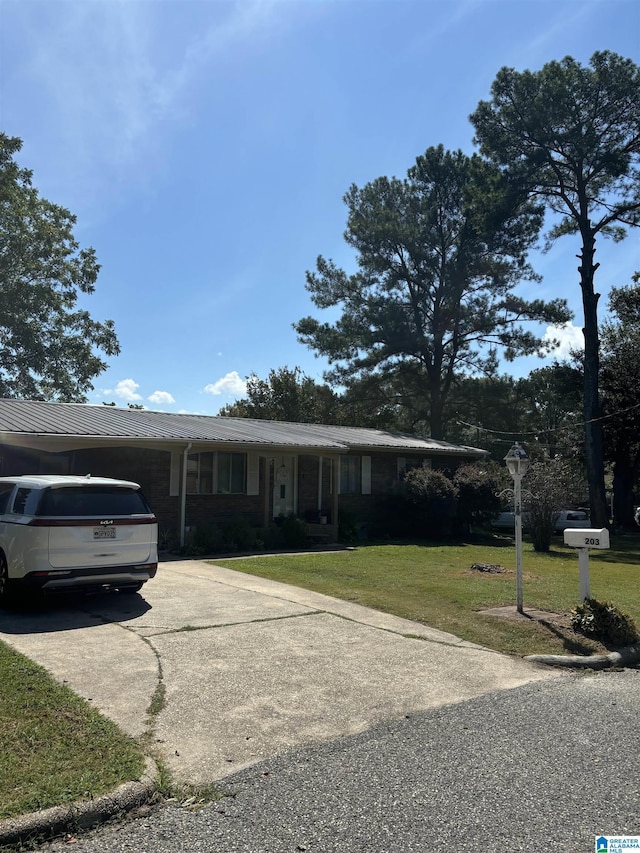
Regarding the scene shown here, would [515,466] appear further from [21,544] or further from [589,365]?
[589,365]

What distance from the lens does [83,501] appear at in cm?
837

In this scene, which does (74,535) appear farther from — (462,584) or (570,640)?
(462,584)

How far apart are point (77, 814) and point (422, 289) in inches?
1383

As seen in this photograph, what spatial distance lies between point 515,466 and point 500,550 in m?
11.0

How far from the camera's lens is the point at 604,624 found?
7895mm

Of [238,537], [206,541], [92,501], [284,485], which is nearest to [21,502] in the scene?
[92,501]

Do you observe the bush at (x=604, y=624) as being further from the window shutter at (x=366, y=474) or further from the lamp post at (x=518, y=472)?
the window shutter at (x=366, y=474)

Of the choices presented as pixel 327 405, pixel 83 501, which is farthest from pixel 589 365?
pixel 83 501

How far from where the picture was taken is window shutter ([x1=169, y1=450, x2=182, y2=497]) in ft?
54.2

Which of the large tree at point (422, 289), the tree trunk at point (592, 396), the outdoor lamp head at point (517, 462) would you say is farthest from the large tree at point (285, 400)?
the outdoor lamp head at point (517, 462)

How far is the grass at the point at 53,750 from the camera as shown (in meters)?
3.62

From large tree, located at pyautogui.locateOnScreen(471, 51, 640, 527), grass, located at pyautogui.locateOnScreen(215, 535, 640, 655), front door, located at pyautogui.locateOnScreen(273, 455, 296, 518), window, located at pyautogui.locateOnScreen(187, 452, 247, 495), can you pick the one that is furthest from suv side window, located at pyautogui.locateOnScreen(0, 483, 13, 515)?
large tree, located at pyautogui.locateOnScreen(471, 51, 640, 527)

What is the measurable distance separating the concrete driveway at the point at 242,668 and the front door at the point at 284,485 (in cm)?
1029

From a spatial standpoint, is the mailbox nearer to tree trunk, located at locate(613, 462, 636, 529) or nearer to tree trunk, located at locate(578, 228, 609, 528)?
tree trunk, located at locate(578, 228, 609, 528)
